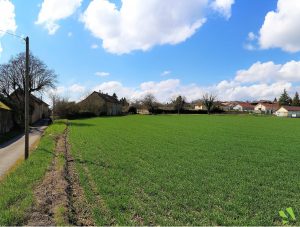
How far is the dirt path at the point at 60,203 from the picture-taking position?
281 inches

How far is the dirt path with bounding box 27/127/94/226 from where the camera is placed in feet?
23.4

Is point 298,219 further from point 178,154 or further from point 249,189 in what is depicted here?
point 178,154

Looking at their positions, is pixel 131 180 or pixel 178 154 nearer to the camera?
pixel 131 180

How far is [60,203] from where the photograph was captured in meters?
8.36

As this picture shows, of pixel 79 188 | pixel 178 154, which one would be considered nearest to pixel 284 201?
pixel 79 188

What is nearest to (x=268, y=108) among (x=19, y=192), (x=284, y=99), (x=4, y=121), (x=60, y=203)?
(x=284, y=99)

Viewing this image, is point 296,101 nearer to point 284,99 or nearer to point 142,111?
point 284,99

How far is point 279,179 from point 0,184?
10076 mm

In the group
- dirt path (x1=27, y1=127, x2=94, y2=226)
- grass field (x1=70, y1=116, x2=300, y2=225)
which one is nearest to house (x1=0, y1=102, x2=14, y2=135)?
grass field (x1=70, y1=116, x2=300, y2=225)

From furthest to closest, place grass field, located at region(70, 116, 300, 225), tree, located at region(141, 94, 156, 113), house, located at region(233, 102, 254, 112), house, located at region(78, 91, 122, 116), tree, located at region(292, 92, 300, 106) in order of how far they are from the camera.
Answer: house, located at region(233, 102, 254, 112) → tree, located at region(292, 92, 300, 106) → tree, located at region(141, 94, 156, 113) → house, located at region(78, 91, 122, 116) → grass field, located at region(70, 116, 300, 225)

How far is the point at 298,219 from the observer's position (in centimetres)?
709

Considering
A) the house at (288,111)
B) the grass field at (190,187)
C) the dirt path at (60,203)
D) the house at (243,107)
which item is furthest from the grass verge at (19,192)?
the house at (243,107)

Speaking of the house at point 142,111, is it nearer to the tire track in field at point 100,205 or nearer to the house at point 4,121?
the house at point 4,121

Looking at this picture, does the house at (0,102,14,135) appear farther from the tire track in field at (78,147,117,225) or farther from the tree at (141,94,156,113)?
the tree at (141,94,156,113)
